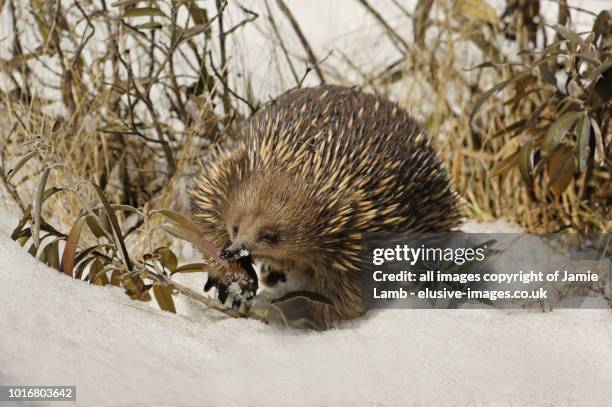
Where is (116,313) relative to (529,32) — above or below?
below

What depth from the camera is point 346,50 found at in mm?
4441

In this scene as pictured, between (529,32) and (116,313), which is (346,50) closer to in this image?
(529,32)

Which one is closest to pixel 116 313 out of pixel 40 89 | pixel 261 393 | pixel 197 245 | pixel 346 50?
pixel 197 245

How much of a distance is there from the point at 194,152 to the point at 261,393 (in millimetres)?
1708

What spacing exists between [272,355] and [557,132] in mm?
1347

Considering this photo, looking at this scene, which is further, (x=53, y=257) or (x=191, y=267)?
(x=191, y=267)

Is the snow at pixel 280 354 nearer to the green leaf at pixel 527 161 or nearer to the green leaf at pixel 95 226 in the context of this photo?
the green leaf at pixel 95 226

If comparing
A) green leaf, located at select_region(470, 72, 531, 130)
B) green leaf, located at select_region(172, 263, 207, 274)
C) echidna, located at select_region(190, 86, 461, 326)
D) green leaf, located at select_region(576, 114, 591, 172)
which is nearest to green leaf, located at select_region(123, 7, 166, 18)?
echidna, located at select_region(190, 86, 461, 326)

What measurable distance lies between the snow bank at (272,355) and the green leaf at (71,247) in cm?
4

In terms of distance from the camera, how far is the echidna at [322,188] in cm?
244

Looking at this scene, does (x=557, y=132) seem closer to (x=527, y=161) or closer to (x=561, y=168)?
(x=527, y=161)

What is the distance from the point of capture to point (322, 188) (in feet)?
8.20

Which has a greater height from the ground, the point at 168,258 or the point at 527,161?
the point at 527,161

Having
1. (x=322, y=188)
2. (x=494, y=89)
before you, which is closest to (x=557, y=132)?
(x=494, y=89)
